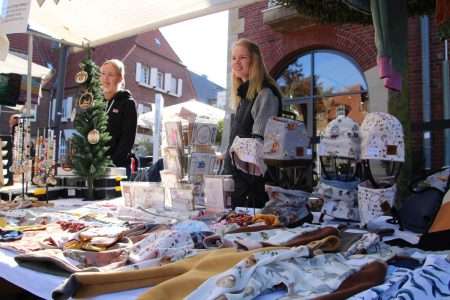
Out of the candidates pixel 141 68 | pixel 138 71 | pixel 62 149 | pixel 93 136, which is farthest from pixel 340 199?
pixel 141 68

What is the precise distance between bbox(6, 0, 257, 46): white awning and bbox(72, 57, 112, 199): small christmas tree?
804 millimetres

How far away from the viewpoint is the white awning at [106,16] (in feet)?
10.5

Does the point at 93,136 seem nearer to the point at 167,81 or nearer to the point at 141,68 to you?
the point at 141,68

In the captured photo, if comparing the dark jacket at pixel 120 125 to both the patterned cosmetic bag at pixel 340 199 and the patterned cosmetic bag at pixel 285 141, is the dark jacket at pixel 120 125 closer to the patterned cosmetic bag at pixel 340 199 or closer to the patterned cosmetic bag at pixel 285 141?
the patterned cosmetic bag at pixel 285 141

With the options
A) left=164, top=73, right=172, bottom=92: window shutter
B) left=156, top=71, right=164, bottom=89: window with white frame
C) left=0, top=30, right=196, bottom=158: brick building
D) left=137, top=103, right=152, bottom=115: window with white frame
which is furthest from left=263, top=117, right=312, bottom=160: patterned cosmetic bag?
left=164, top=73, right=172, bottom=92: window shutter

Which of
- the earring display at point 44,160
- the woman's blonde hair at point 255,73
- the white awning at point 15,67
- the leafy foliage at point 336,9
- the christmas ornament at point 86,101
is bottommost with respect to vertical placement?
the earring display at point 44,160

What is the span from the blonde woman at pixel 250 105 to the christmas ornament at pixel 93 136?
2.94 ft

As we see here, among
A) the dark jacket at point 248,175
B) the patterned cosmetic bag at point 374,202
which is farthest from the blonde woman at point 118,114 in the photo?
the patterned cosmetic bag at point 374,202

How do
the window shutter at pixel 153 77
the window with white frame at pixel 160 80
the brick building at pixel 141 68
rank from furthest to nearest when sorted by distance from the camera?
the window with white frame at pixel 160 80
the window shutter at pixel 153 77
the brick building at pixel 141 68

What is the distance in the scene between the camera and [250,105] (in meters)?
2.21

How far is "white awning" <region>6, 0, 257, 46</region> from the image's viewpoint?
10.5 feet

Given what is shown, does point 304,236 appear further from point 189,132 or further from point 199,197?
point 189,132

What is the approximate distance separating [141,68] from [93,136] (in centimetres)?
2015

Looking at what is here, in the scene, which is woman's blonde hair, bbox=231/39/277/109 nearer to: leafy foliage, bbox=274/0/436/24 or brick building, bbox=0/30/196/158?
leafy foliage, bbox=274/0/436/24
